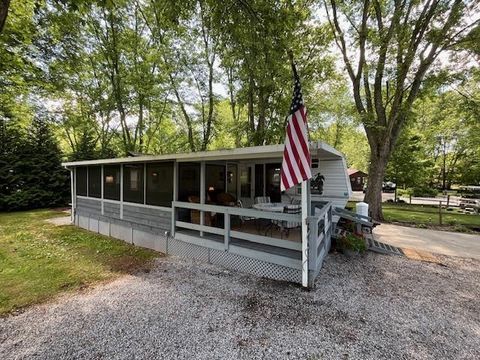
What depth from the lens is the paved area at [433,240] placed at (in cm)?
622

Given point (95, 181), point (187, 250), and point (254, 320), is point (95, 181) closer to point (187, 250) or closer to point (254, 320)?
point (187, 250)

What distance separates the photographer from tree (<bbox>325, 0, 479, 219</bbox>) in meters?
8.14

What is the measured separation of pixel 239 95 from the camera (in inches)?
493

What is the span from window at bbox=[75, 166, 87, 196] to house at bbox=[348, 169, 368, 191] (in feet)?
79.3

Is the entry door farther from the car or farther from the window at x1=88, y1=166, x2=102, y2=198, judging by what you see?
the car

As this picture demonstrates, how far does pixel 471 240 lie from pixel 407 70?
609cm

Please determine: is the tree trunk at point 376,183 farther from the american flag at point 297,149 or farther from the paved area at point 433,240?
the american flag at point 297,149

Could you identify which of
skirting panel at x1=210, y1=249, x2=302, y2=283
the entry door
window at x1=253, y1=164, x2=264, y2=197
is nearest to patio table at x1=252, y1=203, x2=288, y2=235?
skirting panel at x1=210, y1=249, x2=302, y2=283

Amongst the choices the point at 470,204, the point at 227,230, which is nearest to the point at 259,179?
the point at 227,230

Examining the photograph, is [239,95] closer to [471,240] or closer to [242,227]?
[242,227]

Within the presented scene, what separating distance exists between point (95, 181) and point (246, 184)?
5.41 metres

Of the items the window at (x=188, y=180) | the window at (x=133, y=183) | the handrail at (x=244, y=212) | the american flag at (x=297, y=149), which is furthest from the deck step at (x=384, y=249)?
the window at (x=133, y=183)

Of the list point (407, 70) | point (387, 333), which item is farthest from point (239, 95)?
point (387, 333)

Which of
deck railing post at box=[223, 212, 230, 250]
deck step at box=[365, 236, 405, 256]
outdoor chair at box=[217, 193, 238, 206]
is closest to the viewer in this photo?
deck railing post at box=[223, 212, 230, 250]
